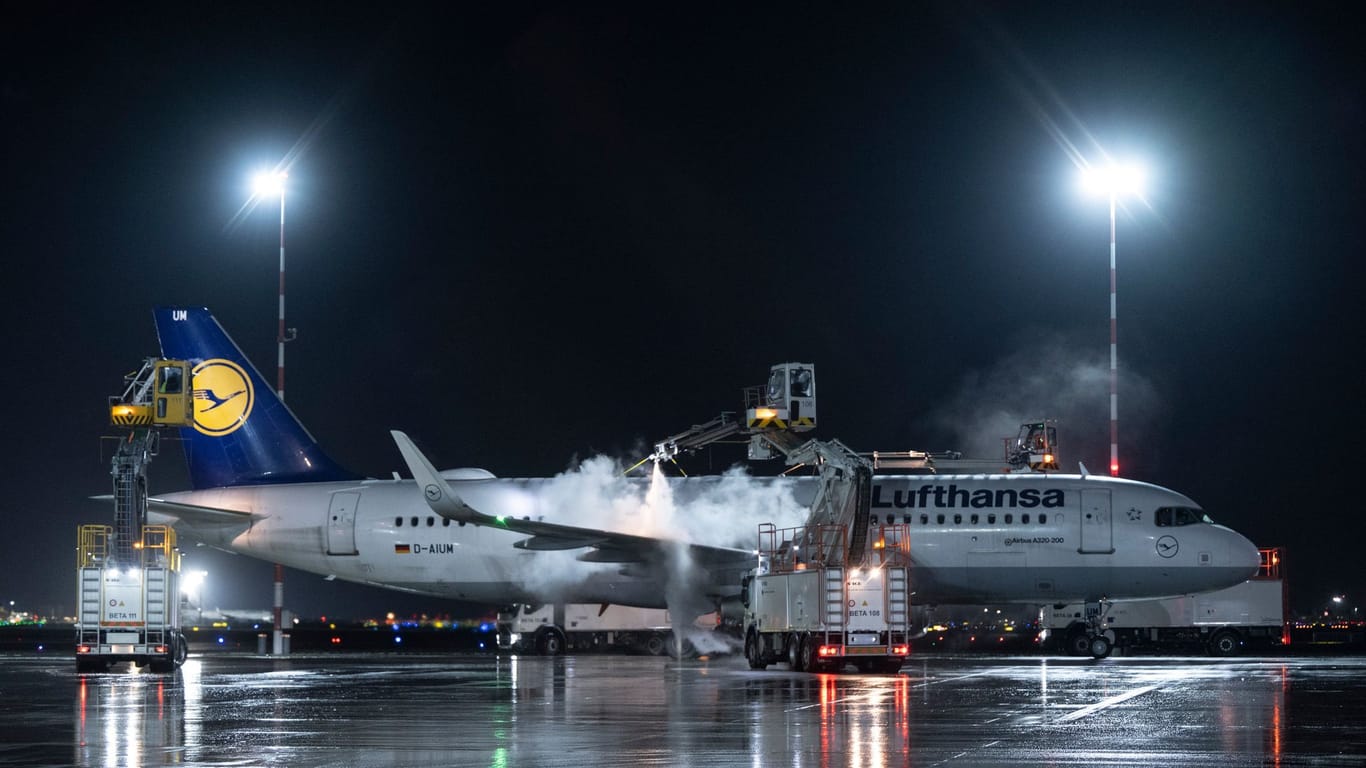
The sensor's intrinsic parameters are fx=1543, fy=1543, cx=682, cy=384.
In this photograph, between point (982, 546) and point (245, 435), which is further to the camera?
point (245, 435)

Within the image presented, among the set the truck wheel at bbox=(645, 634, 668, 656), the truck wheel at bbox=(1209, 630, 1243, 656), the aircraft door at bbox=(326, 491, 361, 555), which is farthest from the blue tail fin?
the truck wheel at bbox=(1209, 630, 1243, 656)

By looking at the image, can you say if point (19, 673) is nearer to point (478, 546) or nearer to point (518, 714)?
point (478, 546)

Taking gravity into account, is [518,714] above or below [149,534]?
below

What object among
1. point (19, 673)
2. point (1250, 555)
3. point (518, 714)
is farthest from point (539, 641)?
point (518, 714)

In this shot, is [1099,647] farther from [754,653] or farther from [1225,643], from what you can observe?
[754,653]

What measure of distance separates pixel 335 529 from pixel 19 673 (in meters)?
12.4

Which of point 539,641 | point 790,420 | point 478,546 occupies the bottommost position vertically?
point 539,641

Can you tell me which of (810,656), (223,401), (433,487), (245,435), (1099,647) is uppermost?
(223,401)

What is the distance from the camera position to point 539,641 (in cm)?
4853

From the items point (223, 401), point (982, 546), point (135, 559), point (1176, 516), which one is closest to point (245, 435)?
point (223, 401)

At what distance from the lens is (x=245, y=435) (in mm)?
48719

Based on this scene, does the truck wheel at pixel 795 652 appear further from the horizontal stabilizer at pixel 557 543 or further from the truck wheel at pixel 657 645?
the truck wheel at pixel 657 645

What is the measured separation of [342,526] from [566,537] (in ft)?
33.5

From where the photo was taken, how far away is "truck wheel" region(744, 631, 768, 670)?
118 feet
